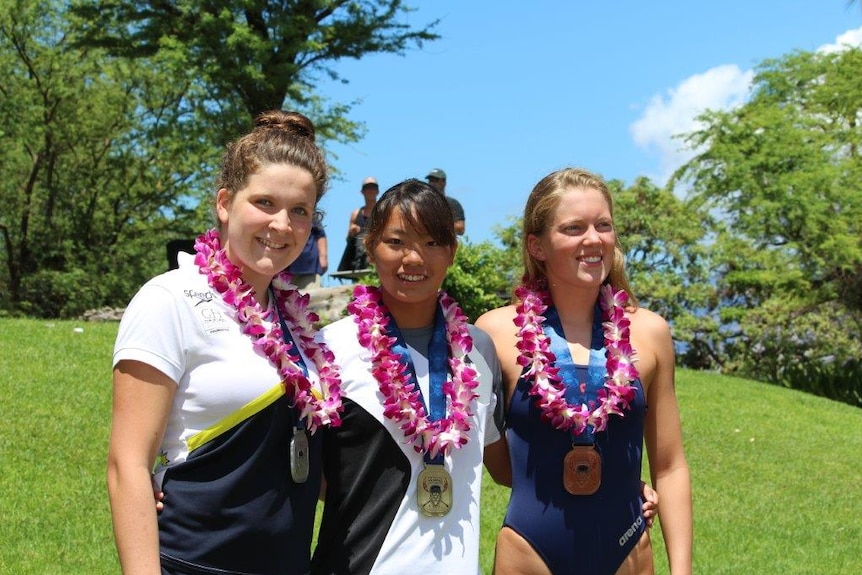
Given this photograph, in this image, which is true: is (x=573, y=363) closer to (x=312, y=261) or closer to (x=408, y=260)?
(x=408, y=260)

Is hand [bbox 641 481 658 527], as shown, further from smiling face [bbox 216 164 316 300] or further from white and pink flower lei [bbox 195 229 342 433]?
smiling face [bbox 216 164 316 300]

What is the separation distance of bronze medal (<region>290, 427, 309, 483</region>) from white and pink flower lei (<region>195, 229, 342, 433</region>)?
0.04 meters

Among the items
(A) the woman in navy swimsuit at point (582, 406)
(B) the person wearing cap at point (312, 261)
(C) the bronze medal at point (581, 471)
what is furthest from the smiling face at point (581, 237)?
(B) the person wearing cap at point (312, 261)

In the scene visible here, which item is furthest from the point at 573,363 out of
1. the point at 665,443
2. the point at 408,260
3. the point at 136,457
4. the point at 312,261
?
the point at 312,261

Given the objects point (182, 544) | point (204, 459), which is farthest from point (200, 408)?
point (182, 544)

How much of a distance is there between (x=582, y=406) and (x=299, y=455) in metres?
0.95

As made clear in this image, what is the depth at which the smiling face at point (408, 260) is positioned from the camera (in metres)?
2.97

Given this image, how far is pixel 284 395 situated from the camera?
8.59ft

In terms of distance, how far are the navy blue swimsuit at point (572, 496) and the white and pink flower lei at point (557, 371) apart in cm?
5

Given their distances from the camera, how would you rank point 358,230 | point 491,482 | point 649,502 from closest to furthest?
point 649,502 < point 491,482 < point 358,230

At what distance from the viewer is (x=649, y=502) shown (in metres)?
3.17

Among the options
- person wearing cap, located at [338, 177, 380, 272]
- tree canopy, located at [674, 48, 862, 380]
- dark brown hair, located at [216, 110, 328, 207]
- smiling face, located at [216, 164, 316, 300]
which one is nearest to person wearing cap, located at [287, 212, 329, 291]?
person wearing cap, located at [338, 177, 380, 272]

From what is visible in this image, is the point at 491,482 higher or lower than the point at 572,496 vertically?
lower

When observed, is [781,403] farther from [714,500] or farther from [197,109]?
[197,109]
